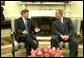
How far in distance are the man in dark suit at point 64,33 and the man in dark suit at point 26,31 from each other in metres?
0.36

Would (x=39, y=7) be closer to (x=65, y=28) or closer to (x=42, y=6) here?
(x=42, y=6)

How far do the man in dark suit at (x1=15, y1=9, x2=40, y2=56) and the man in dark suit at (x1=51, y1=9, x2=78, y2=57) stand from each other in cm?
36

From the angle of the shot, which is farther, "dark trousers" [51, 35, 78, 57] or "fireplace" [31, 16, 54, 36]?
"fireplace" [31, 16, 54, 36]

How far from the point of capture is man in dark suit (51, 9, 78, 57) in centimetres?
516

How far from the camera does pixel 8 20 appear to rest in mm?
8656

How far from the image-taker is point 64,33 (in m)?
5.38

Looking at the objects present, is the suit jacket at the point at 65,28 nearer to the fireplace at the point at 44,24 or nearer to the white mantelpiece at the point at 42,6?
the fireplace at the point at 44,24

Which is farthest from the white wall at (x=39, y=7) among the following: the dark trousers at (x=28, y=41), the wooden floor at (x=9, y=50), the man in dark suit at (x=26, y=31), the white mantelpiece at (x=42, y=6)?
the dark trousers at (x=28, y=41)

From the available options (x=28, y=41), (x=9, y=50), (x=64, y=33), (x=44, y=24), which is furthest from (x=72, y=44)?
(x=44, y=24)

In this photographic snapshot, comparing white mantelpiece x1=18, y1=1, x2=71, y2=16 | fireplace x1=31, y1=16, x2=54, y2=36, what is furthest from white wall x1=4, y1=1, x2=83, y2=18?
fireplace x1=31, y1=16, x2=54, y2=36

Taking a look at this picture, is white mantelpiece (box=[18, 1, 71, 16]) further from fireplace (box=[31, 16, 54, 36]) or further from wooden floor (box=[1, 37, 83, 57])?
wooden floor (box=[1, 37, 83, 57])

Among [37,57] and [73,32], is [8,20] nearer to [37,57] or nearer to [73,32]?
[73,32]

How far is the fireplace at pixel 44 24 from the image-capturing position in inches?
313

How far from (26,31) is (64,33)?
73cm
